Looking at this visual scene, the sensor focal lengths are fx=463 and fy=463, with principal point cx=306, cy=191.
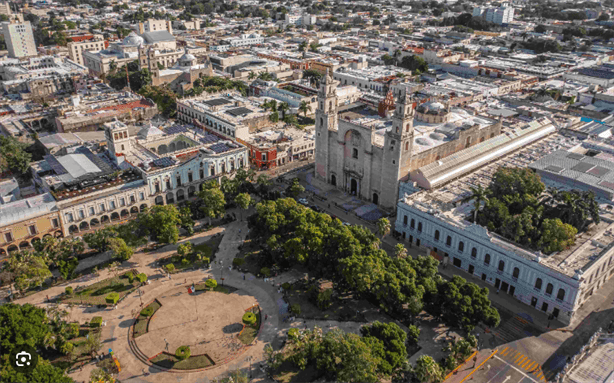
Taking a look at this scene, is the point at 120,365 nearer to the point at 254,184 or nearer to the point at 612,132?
the point at 254,184

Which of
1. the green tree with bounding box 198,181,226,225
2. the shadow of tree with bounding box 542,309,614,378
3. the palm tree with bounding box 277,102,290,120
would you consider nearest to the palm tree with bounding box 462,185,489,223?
the shadow of tree with bounding box 542,309,614,378

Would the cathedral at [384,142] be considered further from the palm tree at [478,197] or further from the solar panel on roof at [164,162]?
the solar panel on roof at [164,162]

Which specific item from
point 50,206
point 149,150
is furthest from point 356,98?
point 50,206

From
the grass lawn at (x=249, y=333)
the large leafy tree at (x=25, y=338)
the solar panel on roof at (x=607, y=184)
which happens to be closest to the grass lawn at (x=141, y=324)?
the large leafy tree at (x=25, y=338)

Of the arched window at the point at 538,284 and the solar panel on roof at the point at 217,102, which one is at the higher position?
the solar panel on roof at the point at 217,102

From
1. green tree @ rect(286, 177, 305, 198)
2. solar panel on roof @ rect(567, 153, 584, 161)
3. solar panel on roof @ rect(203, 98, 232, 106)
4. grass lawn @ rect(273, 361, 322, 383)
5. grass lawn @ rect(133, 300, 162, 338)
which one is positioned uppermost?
solar panel on roof @ rect(203, 98, 232, 106)

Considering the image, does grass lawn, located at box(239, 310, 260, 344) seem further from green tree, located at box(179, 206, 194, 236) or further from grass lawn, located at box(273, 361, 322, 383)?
green tree, located at box(179, 206, 194, 236)

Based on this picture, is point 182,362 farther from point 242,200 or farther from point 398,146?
point 398,146
